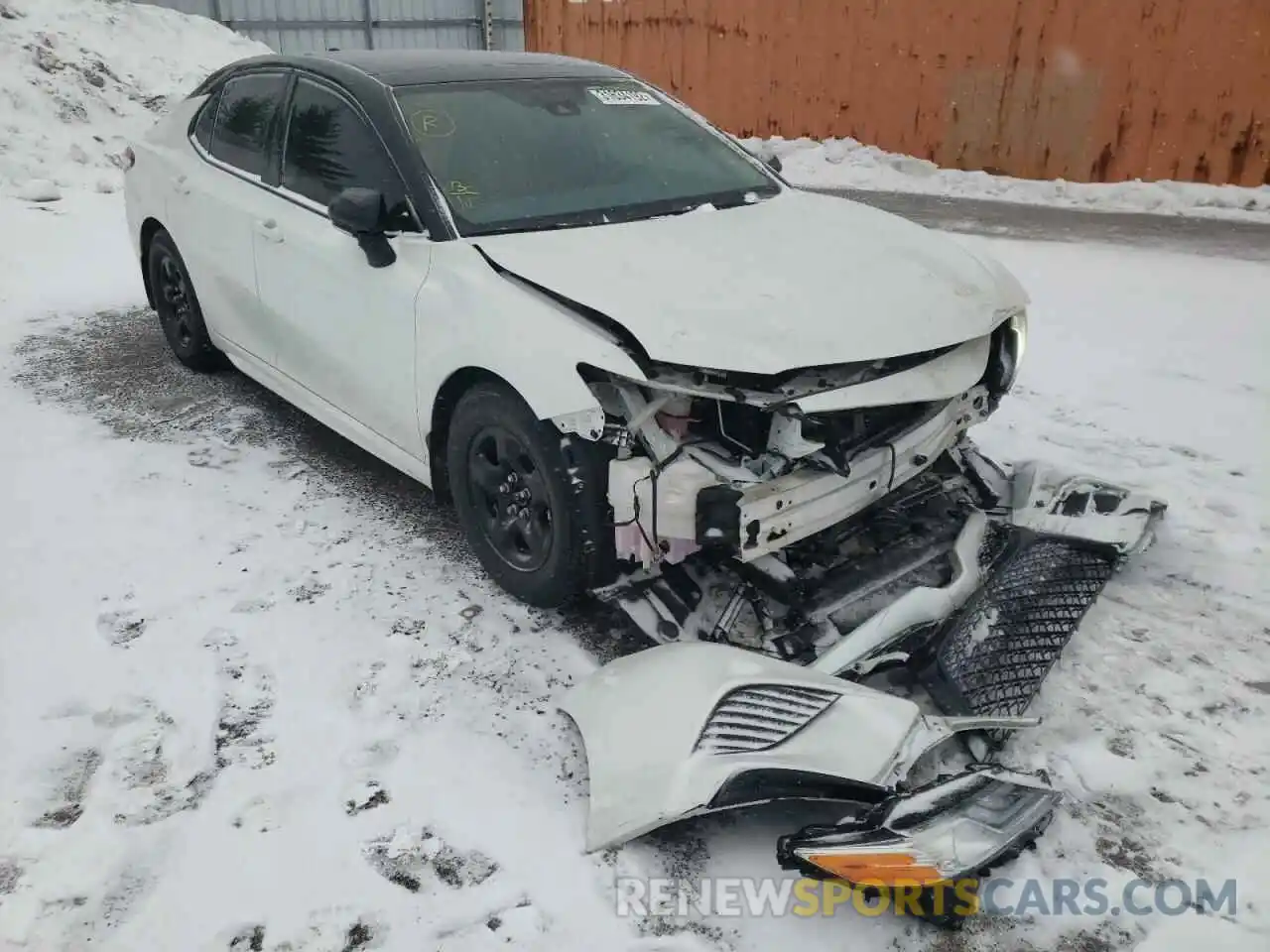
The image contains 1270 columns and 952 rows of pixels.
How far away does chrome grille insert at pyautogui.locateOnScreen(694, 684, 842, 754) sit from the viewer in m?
2.41

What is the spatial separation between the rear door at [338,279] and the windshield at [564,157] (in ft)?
0.77

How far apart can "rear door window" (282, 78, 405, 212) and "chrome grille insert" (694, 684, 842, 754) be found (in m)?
2.09

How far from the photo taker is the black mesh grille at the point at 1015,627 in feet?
9.27

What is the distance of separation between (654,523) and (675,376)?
424mm

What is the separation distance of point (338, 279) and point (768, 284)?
1655 millimetres

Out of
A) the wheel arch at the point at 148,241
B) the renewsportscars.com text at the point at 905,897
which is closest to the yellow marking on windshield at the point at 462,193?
the renewsportscars.com text at the point at 905,897

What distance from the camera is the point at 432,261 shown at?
10.8 feet

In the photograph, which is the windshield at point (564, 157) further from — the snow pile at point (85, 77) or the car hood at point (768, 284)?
the snow pile at point (85, 77)

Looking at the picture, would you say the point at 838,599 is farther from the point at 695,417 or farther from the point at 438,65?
the point at 438,65

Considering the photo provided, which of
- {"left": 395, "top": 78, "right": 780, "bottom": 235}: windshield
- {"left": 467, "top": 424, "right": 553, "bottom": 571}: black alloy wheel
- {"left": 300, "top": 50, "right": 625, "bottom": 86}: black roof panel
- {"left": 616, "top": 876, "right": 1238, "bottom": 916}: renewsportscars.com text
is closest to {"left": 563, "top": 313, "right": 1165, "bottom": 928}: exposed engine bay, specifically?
{"left": 616, "top": 876, "right": 1238, "bottom": 916}: renewsportscars.com text

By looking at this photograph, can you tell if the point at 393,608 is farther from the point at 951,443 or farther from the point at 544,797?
the point at 951,443

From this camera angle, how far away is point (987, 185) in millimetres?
10453

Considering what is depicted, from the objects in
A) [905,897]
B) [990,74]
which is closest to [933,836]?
[905,897]

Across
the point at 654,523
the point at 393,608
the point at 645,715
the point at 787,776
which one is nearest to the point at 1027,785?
the point at 787,776
